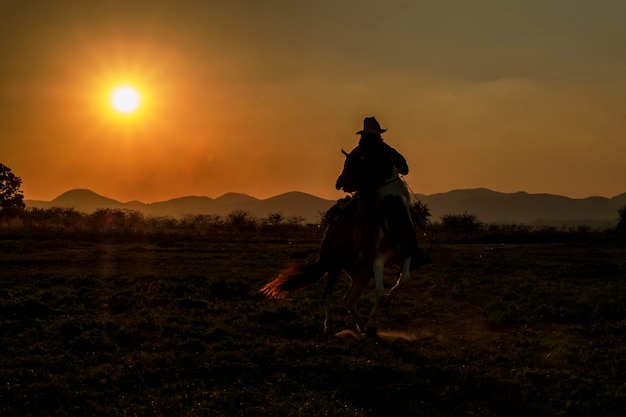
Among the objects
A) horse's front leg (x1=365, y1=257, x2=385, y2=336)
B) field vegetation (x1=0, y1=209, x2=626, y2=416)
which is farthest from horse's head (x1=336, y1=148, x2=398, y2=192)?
field vegetation (x1=0, y1=209, x2=626, y2=416)

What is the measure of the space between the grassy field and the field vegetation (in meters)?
0.03

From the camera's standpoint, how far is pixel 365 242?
9.77 meters

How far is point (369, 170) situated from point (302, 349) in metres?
2.88

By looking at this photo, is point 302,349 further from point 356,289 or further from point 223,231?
point 223,231

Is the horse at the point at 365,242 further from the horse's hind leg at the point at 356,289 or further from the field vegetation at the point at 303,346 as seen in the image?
the field vegetation at the point at 303,346

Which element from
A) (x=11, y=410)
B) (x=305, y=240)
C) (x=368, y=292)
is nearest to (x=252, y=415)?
(x=11, y=410)

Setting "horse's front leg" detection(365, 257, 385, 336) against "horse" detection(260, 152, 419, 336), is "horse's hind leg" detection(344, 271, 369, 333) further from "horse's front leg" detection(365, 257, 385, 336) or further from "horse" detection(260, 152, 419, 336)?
"horse's front leg" detection(365, 257, 385, 336)

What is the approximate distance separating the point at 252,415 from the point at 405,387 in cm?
178

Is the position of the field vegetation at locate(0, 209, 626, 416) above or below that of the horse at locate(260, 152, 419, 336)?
below

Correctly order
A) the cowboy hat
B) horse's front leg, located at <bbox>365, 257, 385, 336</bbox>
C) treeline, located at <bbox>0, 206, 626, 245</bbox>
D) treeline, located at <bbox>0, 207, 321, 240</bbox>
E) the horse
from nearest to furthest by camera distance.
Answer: horse's front leg, located at <bbox>365, 257, 385, 336</bbox>
the horse
the cowboy hat
treeline, located at <bbox>0, 207, 321, 240</bbox>
treeline, located at <bbox>0, 206, 626, 245</bbox>

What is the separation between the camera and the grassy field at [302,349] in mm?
6762

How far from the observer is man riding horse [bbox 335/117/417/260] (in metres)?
9.64

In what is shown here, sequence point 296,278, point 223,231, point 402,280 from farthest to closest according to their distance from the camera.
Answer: point 223,231
point 296,278
point 402,280

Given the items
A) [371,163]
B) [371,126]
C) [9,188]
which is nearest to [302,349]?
[371,163]
